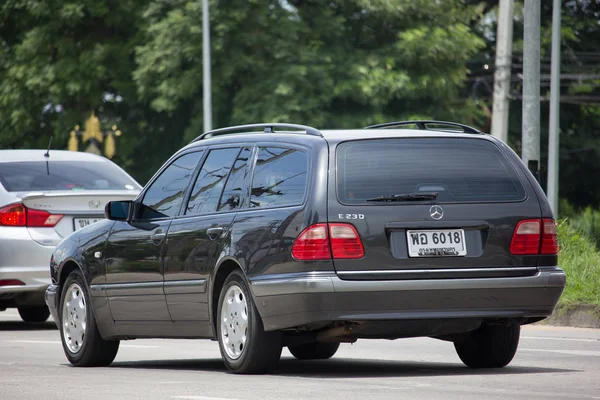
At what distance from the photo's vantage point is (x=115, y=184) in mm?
15211

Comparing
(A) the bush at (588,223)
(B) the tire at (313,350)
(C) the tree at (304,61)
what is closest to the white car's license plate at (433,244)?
(B) the tire at (313,350)

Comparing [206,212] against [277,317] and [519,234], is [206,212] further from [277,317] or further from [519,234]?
[519,234]

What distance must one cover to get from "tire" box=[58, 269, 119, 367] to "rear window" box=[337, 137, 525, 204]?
105 inches

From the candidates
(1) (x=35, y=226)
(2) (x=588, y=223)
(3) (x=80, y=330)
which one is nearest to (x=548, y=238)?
(3) (x=80, y=330)

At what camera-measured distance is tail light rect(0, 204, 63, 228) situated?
1448 cm

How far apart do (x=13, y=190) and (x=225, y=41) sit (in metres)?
23.2

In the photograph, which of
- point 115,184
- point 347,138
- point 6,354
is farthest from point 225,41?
point 347,138

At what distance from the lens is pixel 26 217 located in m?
14.5

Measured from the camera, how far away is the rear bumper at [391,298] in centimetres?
877

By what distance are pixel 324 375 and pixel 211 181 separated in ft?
4.85

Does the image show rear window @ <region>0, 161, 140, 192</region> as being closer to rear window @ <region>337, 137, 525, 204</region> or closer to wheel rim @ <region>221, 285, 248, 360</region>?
wheel rim @ <region>221, 285, 248, 360</region>

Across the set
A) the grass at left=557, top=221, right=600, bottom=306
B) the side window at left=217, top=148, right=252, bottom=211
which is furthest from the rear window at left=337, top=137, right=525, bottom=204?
the grass at left=557, top=221, right=600, bottom=306

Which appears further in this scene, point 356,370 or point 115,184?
point 115,184

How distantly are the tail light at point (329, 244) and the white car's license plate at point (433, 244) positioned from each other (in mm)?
315
